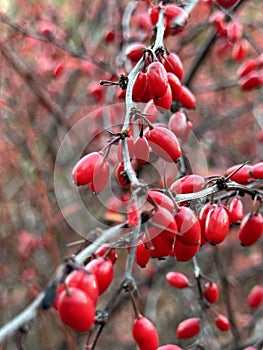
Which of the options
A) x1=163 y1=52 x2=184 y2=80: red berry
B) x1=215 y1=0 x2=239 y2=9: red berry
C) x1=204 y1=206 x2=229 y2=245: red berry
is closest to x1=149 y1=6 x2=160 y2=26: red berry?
x1=163 y1=52 x2=184 y2=80: red berry

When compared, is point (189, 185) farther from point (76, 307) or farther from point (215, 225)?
point (76, 307)

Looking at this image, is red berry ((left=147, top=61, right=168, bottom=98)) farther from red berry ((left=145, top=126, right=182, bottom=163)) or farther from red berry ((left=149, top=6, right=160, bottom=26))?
red berry ((left=149, top=6, right=160, bottom=26))

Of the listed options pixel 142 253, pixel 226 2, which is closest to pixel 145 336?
pixel 142 253

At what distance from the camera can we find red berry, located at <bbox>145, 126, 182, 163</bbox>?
1.52 meters

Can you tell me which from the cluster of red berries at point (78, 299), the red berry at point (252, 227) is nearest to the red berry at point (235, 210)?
the red berry at point (252, 227)

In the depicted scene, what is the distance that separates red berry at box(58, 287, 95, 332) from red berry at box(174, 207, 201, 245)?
433 mm

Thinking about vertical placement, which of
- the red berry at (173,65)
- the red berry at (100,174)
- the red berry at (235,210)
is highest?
A: the red berry at (173,65)

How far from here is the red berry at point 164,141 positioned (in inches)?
59.8

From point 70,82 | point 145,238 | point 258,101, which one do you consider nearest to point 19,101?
point 70,82

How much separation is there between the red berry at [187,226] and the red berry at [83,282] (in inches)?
15.5

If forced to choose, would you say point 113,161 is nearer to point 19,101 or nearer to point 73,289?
point 19,101

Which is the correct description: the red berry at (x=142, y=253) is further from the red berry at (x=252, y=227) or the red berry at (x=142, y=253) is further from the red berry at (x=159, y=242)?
the red berry at (x=252, y=227)

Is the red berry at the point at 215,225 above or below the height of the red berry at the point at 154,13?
below

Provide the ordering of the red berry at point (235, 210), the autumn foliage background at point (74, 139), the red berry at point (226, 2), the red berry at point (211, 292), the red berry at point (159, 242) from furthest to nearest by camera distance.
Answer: the autumn foliage background at point (74, 139) < the red berry at point (226, 2) < the red berry at point (211, 292) < the red berry at point (235, 210) < the red berry at point (159, 242)
